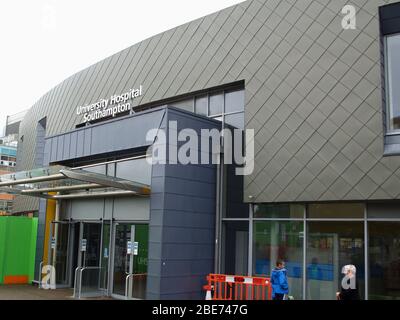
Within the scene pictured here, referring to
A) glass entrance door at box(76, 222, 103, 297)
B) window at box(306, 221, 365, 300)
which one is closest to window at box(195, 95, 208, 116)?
glass entrance door at box(76, 222, 103, 297)

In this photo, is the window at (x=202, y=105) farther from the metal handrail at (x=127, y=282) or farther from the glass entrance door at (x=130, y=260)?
the metal handrail at (x=127, y=282)

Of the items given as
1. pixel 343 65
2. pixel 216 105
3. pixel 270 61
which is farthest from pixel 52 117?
pixel 343 65

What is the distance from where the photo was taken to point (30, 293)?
53.9 feet

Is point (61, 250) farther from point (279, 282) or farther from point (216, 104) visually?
point (279, 282)

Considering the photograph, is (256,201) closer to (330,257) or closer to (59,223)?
(330,257)

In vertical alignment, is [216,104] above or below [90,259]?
above

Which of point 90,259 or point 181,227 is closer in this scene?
point 181,227

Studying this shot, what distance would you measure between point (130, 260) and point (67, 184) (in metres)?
3.22

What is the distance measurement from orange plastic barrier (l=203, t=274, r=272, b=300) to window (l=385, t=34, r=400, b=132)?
5328 mm

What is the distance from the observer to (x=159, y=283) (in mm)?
12820

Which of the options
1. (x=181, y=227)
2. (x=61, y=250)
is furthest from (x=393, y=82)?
(x=61, y=250)

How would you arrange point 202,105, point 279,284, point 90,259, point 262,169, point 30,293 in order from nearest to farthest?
point 279,284
point 262,169
point 30,293
point 202,105
point 90,259

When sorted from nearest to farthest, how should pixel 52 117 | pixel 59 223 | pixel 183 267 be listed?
1. pixel 183 267
2. pixel 59 223
3. pixel 52 117
